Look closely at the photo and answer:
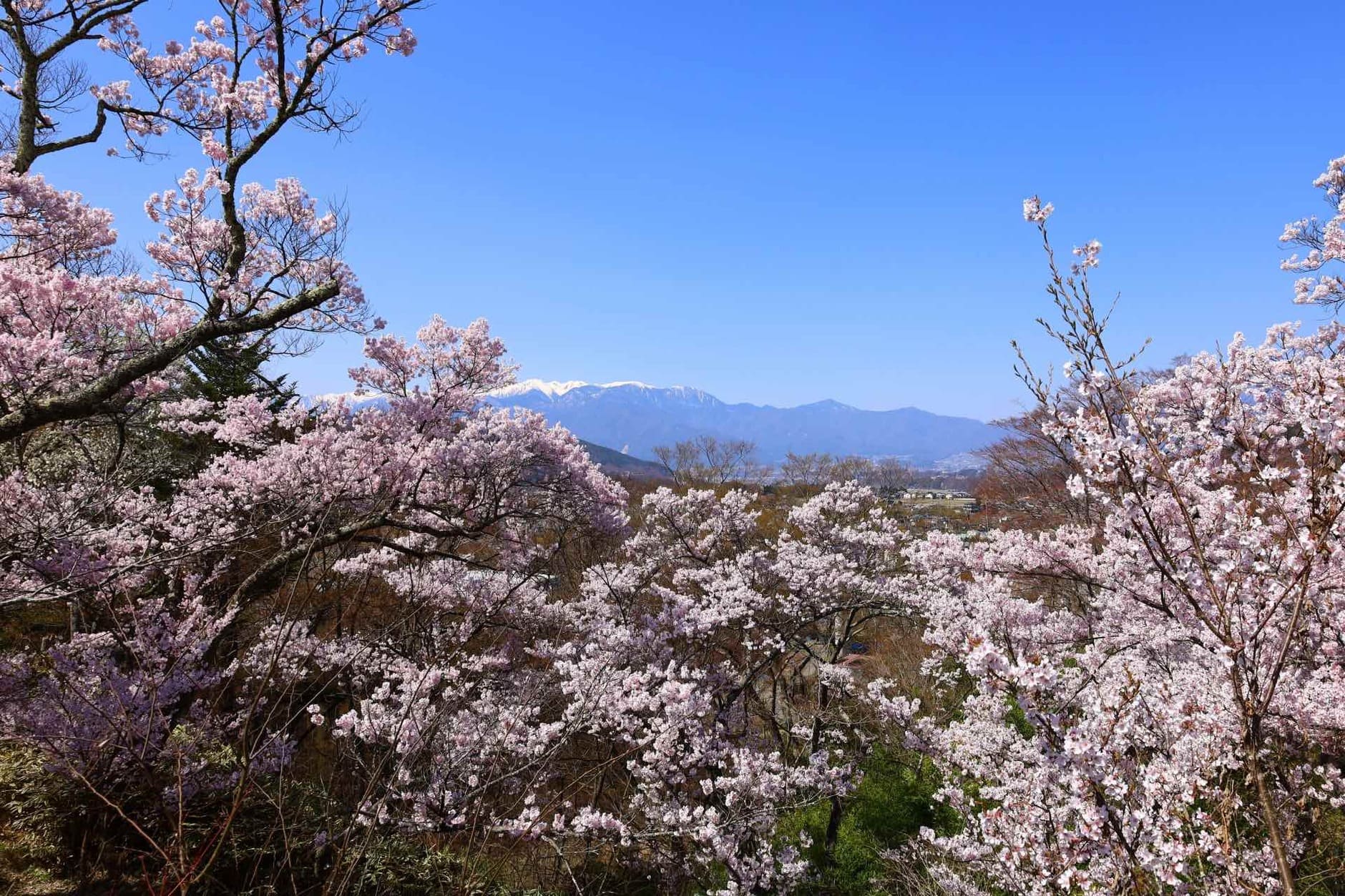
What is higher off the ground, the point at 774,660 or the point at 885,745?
the point at 774,660

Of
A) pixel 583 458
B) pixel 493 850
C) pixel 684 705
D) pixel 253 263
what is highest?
pixel 253 263

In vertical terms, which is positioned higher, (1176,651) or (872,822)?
(1176,651)

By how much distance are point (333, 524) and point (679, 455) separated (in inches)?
1353

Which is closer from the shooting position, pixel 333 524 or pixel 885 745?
pixel 333 524

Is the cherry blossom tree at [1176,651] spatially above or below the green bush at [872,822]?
above

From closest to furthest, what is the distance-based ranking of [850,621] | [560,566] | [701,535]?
[850,621] < [701,535] < [560,566]

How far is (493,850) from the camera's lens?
821 centimetres

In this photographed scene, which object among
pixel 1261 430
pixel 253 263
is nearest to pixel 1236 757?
pixel 1261 430

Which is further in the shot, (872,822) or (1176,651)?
(872,822)

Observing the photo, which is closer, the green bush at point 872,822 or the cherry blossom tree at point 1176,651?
the cherry blossom tree at point 1176,651

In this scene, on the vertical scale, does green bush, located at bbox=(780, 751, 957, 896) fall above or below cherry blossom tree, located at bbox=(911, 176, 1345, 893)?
below

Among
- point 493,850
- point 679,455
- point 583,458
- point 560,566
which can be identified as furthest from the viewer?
point 679,455

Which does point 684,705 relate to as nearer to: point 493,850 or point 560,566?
point 493,850

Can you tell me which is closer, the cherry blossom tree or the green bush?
the cherry blossom tree
